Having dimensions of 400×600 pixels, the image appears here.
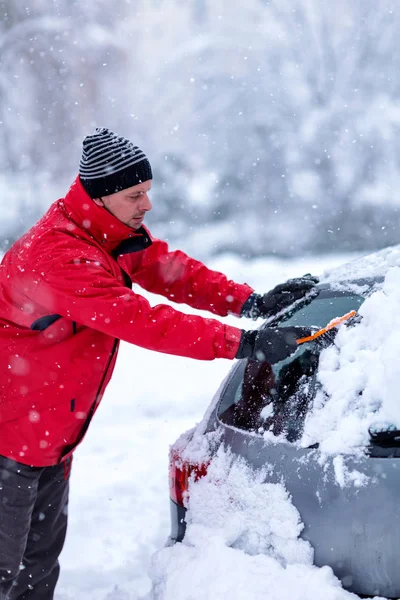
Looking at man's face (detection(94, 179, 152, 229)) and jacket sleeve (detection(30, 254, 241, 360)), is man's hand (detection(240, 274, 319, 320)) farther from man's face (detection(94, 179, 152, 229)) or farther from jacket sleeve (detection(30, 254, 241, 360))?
man's face (detection(94, 179, 152, 229))

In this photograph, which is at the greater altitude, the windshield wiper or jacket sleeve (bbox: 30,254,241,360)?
jacket sleeve (bbox: 30,254,241,360)

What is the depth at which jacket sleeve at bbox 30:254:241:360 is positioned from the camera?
2.06m

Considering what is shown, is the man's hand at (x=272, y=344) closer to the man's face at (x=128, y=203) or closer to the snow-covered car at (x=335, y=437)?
the snow-covered car at (x=335, y=437)

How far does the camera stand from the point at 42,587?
263 centimetres

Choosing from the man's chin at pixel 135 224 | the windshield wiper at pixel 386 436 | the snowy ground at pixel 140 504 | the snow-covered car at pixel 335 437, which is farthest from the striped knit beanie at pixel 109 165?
the windshield wiper at pixel 386 436

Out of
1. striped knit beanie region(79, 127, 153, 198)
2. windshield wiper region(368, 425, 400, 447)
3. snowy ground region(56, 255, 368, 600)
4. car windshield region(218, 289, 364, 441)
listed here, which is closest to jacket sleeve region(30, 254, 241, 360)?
car windshield region(218, 289, 364, 441)

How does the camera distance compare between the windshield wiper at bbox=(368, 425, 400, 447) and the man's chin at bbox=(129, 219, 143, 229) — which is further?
the man's chin at bbox=(129, 219, 143, 229)

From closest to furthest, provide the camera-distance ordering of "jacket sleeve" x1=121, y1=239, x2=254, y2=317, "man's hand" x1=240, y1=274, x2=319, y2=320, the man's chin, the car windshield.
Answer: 1. the car windshield
2. the man's chin
3. "man's hand" x1=240, y1=274, x2=319, y2=320
4. "jacket sleeve" x1=121, y1=239, x2=254, y2=317

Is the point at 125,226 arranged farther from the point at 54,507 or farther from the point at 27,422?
the point at 54,507

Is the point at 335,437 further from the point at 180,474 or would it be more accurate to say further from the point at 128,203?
the point at 128,203

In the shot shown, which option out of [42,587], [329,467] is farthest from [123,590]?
[329,467]

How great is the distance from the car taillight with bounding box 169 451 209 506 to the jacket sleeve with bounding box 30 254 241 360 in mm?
387

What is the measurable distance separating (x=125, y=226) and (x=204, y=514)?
1.10m

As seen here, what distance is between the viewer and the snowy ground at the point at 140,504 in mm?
1766
